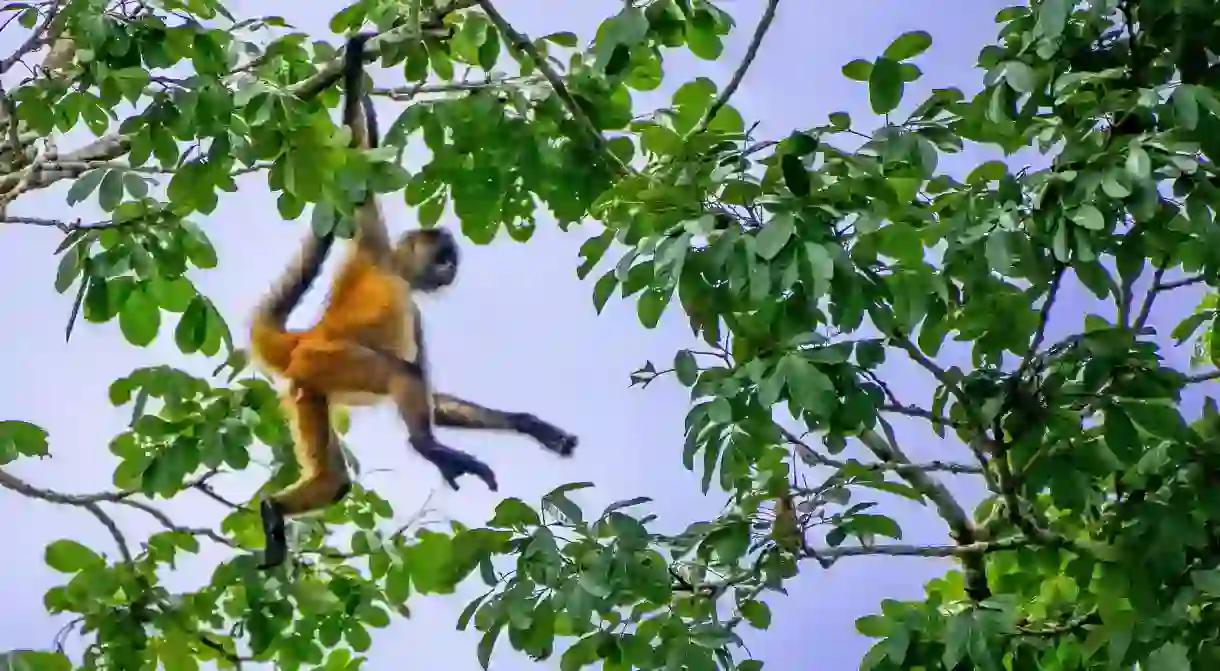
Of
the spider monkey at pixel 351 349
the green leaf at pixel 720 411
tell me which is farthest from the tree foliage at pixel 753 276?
the spider monkey at pixel 351 349

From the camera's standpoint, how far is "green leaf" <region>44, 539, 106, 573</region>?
253cm

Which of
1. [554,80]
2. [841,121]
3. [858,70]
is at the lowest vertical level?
[841,121]

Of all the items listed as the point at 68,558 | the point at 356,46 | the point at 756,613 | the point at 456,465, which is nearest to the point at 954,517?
the point at 756,613

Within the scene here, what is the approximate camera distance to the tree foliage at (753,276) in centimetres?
179

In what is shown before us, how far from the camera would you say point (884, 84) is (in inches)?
77.0

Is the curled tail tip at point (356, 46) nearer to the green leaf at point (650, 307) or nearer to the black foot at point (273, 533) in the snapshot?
the green leaf at point (650, 307)

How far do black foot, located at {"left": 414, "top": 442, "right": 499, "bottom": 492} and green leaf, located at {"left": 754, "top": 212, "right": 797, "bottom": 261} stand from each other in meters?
Answer: 0.63

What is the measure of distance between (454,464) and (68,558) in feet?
2.95

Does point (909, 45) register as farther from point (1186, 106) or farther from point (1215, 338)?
point (1215, 338)

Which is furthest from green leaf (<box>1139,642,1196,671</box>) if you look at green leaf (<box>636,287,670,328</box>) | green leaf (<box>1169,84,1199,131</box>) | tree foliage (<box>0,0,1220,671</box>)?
green leaf (<box>636,287,670,328</box>)

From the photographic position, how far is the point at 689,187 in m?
1.92

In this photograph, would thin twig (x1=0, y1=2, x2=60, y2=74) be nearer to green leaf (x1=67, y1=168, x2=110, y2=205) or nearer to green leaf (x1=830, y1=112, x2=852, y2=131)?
green leaf (x1=67, y1=168, x2=110, y2=205)

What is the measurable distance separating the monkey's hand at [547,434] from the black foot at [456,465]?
128 mm

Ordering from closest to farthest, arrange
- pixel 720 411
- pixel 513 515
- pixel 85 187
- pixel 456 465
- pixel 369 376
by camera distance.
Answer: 1. pixel 720 411
2. pixel 85 187
3. pixel 513 515
4. pixel 456 465
5. pixel 369 376
